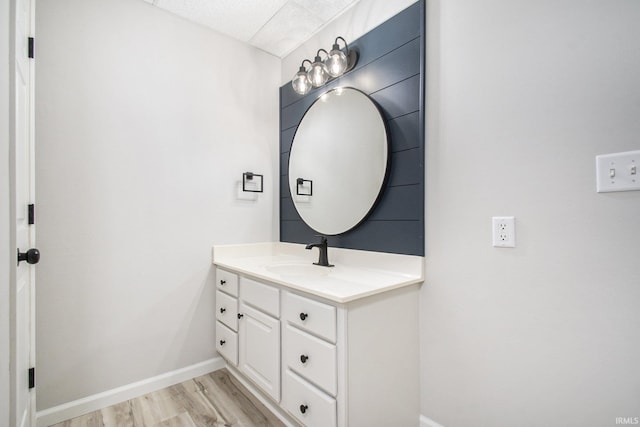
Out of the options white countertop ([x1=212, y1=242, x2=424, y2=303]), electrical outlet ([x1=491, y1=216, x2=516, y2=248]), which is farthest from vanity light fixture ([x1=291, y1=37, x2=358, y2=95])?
electrical outlet ([x1=491, y1=216, x2=516, y2=248])

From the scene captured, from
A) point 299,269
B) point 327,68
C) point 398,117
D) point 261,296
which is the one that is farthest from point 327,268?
point 327,68

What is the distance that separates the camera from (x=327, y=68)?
1.82 metres

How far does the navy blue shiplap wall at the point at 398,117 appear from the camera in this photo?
1489 mm

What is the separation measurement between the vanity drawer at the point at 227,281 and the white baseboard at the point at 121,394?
55cm

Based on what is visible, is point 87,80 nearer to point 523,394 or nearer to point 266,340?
point 266,340

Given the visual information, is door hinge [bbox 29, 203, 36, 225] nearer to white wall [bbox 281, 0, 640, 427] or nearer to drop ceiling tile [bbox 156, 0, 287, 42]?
drop ceiling tile [bbox 156, 0, 287, 42]

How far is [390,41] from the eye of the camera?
63.6 inches

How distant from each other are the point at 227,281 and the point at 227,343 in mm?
406

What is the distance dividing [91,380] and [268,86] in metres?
2.27

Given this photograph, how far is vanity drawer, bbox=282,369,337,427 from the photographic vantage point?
117cm

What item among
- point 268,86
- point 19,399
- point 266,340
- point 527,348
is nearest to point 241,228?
point 266,340

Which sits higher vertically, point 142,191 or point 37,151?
point 37,151

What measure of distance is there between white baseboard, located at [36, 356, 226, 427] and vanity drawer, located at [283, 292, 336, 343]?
104cm

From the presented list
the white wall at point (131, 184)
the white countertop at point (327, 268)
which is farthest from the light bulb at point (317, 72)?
the white countertop at point (327, 268)
